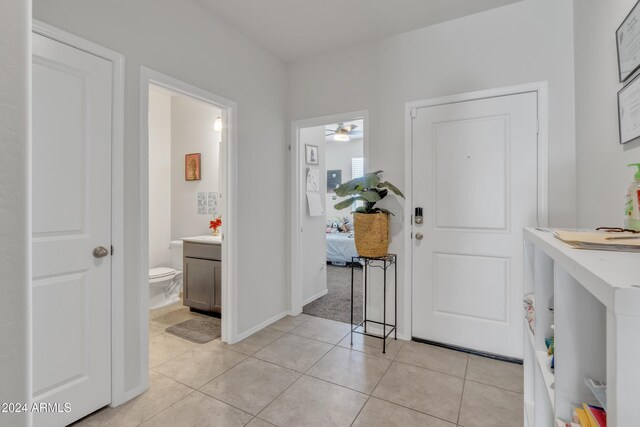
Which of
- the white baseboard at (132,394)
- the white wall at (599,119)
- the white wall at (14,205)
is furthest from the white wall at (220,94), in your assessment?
the white wall at (599,119)

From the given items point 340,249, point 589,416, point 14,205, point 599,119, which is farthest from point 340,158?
point 14,205

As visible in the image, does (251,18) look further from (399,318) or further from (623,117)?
(399,318)

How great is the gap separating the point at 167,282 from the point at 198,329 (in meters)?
0.94

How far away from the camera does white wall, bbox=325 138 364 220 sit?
7.13 metres

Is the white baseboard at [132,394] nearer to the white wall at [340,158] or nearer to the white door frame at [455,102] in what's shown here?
the white door frame at [455,102]

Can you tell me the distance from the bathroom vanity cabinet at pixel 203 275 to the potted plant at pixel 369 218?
1477 mm

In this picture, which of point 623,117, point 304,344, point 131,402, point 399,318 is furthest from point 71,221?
point 623,117

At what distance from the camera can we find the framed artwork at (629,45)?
4.29 ft

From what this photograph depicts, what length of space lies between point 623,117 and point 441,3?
1.55m

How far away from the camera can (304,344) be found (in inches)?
104

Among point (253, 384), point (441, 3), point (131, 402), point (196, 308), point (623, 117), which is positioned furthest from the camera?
point (196, 308)

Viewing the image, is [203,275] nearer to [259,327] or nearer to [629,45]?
[259,327]

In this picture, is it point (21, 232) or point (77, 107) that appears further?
point (77, 107)

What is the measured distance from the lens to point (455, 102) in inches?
98.8
